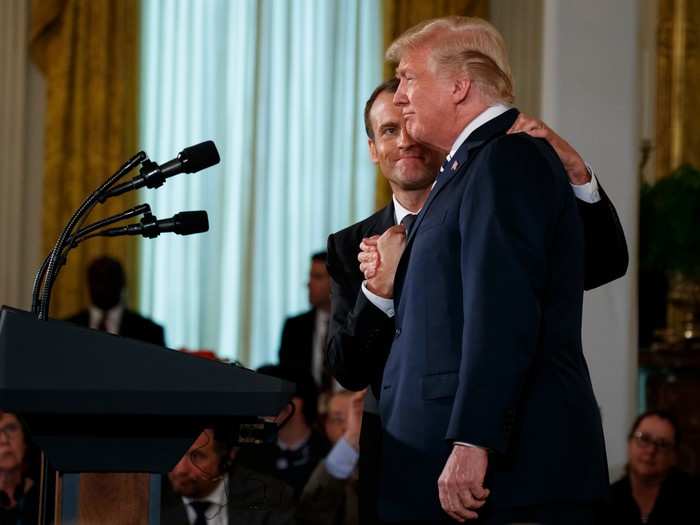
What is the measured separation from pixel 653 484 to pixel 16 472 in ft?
8.20

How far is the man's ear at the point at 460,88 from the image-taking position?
257cm

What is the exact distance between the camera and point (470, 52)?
8.50ft

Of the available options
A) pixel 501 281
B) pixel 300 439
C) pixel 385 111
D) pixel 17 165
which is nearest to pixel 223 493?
pixel 501 281

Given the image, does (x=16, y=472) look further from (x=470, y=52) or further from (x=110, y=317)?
(x=110, y=317)

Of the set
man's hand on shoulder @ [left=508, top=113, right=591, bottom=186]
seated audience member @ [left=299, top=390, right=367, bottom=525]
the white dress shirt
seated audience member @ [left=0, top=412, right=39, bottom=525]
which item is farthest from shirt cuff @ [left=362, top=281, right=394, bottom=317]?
seated audience member @ [left=299, top=390, right=367, bottom=525]

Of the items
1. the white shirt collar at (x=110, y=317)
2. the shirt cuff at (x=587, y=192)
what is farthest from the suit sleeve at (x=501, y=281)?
the white shirt collar at (x=110, y=317)

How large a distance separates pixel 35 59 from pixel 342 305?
5795 mm

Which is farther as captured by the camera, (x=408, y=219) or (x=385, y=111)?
(x=385, y=111)

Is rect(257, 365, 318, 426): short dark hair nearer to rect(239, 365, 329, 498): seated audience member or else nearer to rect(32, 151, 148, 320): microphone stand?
rect(239, 365, 329, 498): seated audience member

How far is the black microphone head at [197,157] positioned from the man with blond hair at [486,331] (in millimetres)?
386

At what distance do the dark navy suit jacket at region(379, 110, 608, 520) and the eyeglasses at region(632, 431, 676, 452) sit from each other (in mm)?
3084

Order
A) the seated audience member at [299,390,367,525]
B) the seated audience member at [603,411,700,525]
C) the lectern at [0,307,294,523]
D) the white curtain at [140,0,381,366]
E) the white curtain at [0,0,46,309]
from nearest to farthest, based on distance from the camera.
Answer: the lectern at [0,307,294,523], the seated audience member at [299,390,367,525], the seated audience member at [603,411,700,525], the white curtain at [0,0,46,309], the white curtain at [140,0,381,366]

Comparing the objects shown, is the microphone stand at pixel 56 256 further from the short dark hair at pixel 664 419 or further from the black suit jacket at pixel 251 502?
the short dark hair at pixel 664 419

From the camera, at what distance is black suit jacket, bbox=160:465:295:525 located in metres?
2.58
